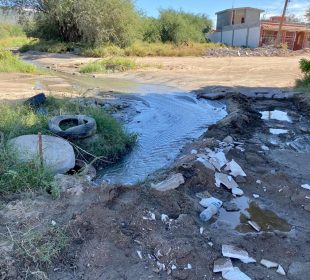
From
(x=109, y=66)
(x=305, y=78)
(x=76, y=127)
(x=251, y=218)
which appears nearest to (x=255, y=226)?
(x=251, y=218)

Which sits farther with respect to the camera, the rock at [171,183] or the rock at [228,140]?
the rock at [228,140]

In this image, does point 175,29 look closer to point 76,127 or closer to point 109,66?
point 109,66

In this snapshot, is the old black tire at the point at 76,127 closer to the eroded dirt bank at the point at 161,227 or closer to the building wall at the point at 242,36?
the eroded dirt bank at the point at 161,227

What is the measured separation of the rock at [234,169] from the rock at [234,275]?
8.65ft

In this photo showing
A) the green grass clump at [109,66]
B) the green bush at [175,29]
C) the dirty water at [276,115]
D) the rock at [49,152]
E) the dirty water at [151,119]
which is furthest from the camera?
the green bush at [175,29]

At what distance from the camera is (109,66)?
67.3 feet

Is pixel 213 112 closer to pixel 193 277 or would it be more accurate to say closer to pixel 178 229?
pixel 178 229

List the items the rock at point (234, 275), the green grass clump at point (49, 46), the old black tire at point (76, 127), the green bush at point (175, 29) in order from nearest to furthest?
the rock at point (234, 275) < the old black tire at point (76, 127) < the green grass clump at point (49, 46) < the green bush at point (175, 29)

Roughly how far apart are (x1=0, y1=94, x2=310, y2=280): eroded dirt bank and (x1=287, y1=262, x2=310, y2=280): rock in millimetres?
10

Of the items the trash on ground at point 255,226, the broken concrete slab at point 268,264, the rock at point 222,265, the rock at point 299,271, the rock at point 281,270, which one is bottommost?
the trash on ground at point 255,226

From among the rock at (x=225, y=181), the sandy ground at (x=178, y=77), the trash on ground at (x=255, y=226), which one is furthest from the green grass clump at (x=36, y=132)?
the sandy ground at (x=178, y=77)

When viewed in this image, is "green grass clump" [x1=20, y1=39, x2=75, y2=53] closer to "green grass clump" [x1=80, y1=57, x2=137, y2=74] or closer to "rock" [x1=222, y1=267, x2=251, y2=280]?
"green grass clump" [x1=80, y1=57, x2=137, y2=74]

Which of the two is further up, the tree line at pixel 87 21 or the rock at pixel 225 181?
the tree line at pixel 87 21

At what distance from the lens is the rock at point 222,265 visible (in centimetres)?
354
